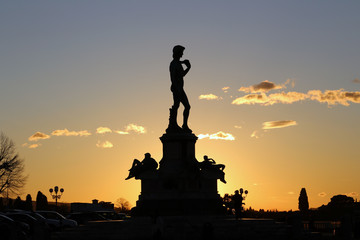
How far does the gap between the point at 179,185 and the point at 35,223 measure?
8.05 meters

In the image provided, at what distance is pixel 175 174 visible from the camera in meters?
41.8

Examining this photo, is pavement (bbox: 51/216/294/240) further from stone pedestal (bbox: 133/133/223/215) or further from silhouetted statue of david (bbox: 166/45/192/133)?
silhouetted statue of david (bbox: 166/45/192/133)

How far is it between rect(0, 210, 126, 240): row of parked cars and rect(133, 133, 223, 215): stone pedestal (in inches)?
218

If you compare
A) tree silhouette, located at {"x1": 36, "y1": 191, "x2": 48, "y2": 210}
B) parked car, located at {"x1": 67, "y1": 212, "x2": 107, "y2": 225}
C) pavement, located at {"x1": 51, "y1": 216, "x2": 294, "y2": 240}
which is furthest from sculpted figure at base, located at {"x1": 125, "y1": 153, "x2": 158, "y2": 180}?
tree silhouette, located at {"x1": 36, "y1": 191, "x2": 48, "y2": 210}

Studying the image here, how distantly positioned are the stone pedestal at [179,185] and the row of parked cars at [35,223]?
18.2 ft

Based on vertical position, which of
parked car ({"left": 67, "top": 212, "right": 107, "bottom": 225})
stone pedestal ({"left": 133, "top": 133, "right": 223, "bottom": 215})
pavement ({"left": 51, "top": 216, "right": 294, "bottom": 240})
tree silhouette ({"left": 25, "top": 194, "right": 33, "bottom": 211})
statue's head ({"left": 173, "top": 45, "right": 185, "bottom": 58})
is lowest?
pavement ({"left": 51, "top": 216, "right": 294, "bottom": 240})

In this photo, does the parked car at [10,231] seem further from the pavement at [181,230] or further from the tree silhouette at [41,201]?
the tree silhouette at [41,201]

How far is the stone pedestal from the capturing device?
41.2 m

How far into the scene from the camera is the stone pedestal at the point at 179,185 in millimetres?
41250

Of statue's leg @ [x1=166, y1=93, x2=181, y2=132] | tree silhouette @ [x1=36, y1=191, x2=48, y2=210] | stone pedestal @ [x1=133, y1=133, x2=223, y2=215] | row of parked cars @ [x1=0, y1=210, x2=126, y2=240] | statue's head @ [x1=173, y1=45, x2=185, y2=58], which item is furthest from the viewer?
tree silhouette @ [x1=36, y1=191, x2=48, y2=210]

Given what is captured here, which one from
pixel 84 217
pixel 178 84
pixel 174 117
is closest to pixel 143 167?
pixel 174 117

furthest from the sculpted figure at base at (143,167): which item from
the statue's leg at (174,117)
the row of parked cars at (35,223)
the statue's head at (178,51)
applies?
the statue's head at (178,51)

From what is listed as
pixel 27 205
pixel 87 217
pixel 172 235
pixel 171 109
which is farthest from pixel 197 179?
pixel 27 205

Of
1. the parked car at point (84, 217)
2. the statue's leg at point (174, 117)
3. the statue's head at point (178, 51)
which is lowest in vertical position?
the parked car at point (84, 217)
